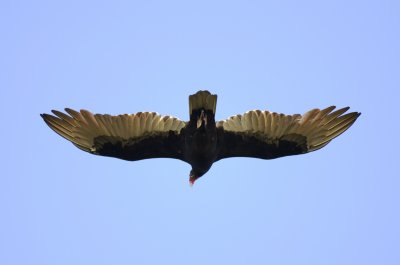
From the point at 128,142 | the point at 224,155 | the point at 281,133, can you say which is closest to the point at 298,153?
the point at 281,133

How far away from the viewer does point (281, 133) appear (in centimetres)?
1105

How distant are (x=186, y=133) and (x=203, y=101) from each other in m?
0.72

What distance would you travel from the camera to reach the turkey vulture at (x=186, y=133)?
35.9 ft

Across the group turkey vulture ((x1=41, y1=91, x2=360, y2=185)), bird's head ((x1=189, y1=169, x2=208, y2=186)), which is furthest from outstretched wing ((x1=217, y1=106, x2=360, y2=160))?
bird's head ((x1=189, y1=169, x2=208, y2=186))

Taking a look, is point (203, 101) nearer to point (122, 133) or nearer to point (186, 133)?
point (186, 133)

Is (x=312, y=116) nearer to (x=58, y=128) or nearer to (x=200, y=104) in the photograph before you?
(x=200, y=104)

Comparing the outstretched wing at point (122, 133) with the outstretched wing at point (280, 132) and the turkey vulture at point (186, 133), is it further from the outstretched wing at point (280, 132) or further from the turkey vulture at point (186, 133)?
the outstretched wing at point (280, 132)

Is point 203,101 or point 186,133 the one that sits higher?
point 203,101

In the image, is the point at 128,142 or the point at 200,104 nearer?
the point at 200,104

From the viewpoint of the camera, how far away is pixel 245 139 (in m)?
11.0

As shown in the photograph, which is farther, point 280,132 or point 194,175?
point 280,132

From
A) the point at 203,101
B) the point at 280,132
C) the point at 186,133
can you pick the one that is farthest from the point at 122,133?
the point at 280,132

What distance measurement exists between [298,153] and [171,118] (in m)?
2.11

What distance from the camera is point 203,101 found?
10320 millimetres
